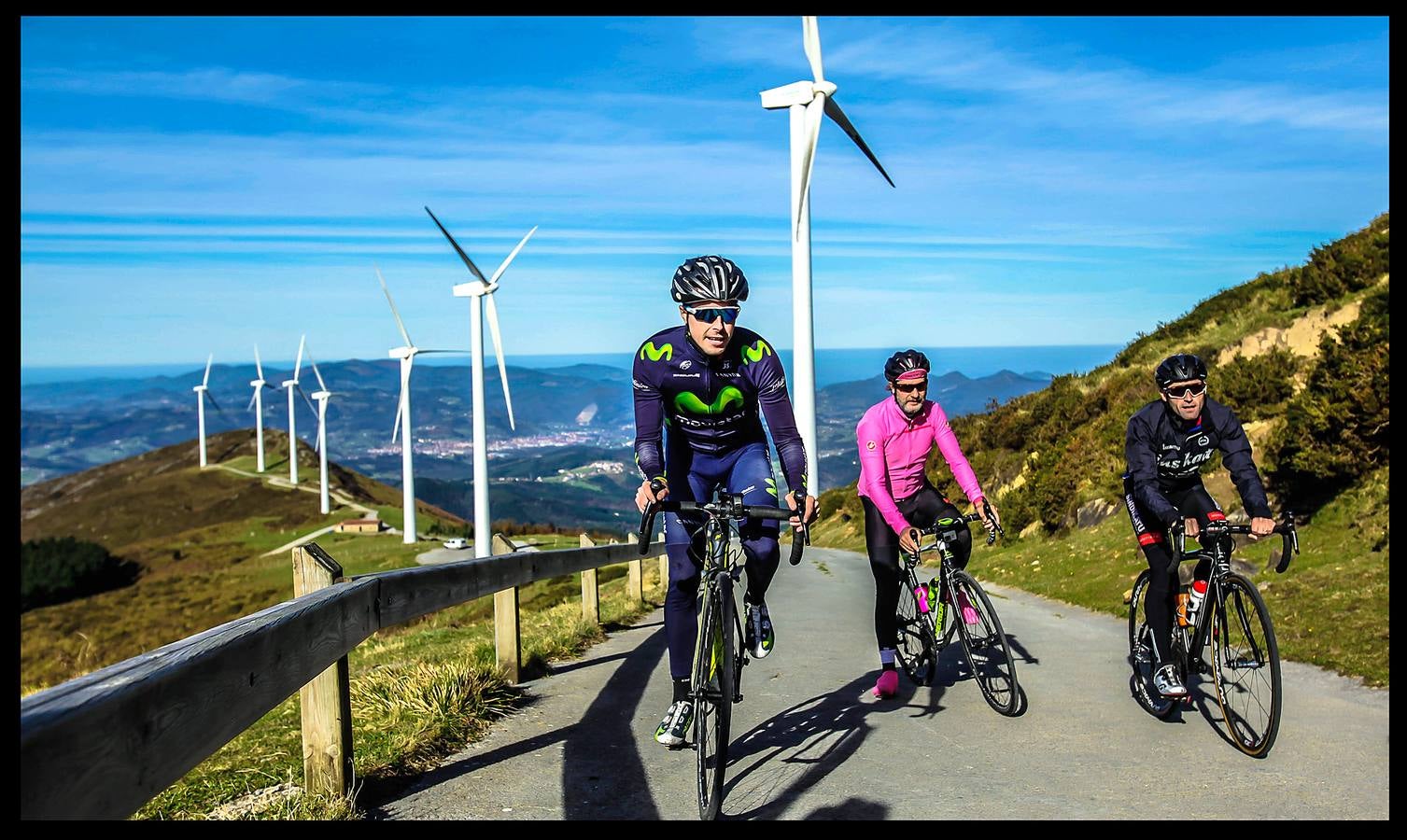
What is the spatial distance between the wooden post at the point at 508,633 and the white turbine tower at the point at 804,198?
1138 centimetres

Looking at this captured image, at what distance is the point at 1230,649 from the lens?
6582 millimetres

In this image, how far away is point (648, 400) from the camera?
6.25 metres

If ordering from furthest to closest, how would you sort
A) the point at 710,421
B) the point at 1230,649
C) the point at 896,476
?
the point at 896,476
the point at 1230,649
the point at 710,421

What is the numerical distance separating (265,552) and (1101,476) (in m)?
93.3

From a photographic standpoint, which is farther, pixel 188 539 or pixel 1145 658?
pixel 188 539

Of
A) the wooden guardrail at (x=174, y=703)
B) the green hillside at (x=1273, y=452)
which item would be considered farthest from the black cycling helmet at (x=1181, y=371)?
the wooden guardrail at (x=174, y=703)

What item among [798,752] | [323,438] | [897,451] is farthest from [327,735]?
[323,438]

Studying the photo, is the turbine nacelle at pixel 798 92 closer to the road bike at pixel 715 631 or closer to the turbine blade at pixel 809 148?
the turbine blade at pixel 809 148

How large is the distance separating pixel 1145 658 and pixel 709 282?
12.6ft

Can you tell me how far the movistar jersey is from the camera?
6184 mm

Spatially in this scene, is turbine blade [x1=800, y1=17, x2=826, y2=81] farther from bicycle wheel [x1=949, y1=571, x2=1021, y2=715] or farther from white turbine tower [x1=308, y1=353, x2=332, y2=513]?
white turbine tower [x1=308, y1=353, x2=332, y2=513]

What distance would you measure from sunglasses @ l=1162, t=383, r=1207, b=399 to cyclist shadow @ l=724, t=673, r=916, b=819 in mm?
A: 2573

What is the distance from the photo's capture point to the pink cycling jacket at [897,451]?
7801mm

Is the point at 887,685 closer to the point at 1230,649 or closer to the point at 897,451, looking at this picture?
the point at 897,451
